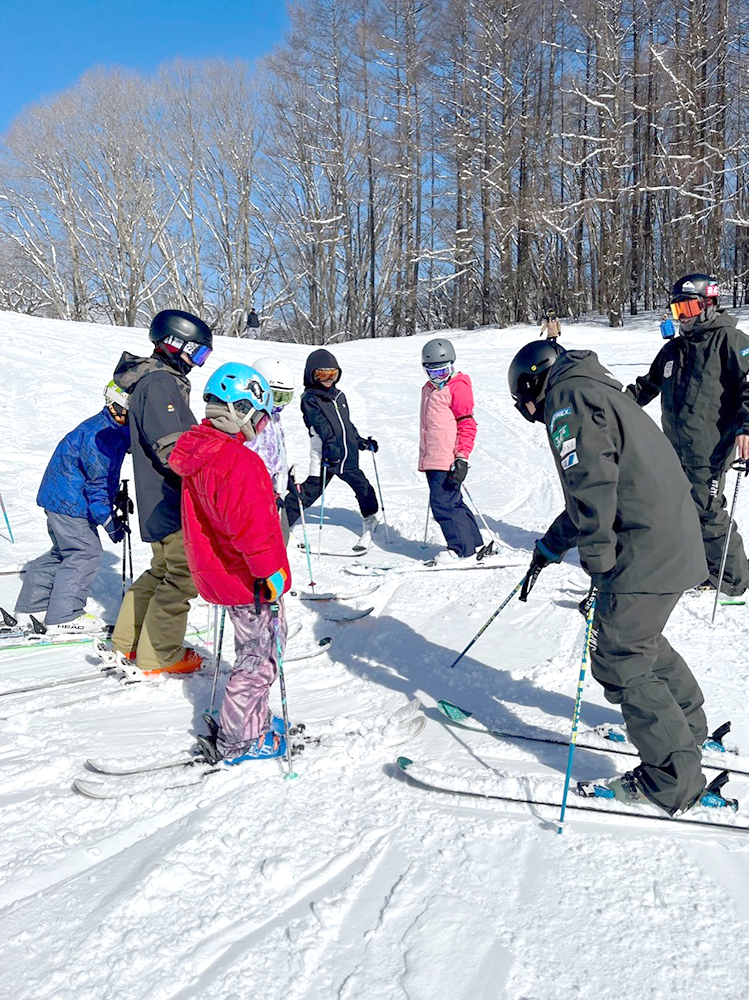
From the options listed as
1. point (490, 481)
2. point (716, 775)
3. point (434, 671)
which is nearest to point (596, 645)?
point (716, 775)

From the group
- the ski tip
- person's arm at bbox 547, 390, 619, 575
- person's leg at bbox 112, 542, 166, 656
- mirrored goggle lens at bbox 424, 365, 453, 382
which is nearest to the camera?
person's arm at bbox 547, 390, 619, 575

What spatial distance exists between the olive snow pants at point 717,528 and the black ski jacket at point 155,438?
3456 millimetres

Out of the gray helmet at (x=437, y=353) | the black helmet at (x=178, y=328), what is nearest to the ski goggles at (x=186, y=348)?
the black helmet at (x=178, y=328)

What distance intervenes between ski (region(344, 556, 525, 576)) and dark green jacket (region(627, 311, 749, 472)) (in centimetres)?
173

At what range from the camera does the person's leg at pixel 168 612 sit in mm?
4289

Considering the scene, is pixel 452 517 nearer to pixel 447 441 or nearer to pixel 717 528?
pixel 447 441

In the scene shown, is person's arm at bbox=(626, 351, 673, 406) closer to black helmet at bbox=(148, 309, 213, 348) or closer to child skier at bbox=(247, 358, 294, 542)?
child skier at bbox=(247, 358, 294, 542)

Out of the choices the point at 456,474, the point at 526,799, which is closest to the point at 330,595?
the point at 456,474

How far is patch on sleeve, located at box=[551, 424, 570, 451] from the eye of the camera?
9.08ft

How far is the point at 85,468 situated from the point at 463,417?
3309 millimetres

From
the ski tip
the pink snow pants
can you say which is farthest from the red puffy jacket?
the ski tip

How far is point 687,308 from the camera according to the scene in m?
5.02

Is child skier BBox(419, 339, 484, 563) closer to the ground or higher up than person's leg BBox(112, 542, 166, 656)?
higher up

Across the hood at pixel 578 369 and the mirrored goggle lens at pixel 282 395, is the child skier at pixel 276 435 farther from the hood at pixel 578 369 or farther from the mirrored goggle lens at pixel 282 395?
the hood at pixel 578 369
